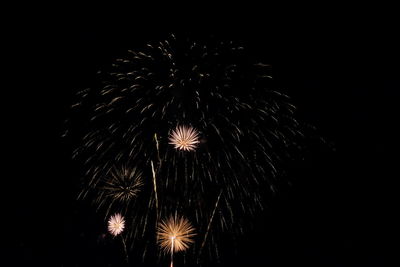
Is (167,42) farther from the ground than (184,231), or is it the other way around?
(167,42)

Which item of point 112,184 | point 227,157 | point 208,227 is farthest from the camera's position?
point 208,227

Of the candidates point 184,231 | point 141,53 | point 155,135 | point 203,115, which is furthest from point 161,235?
point 141,53

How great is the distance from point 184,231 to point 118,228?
177 centimetres

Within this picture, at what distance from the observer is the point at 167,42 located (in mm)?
10180

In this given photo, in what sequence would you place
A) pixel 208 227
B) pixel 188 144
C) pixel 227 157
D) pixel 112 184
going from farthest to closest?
pixel 208 227
pixel 112 184
pixel 227 157
pixel 188 144

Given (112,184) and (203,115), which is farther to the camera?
(112,184)

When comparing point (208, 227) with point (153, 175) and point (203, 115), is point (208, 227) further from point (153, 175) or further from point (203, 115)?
point (203, 115)

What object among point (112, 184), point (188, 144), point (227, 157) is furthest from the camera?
point (112, 184)

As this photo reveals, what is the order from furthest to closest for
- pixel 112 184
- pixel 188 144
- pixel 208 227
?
pixel 208 227, pixel 112 184, pixel 188 144

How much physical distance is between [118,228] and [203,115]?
380cm

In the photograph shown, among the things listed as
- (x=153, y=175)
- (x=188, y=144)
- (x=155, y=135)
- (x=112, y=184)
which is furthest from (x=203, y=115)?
(x=112, y=184)

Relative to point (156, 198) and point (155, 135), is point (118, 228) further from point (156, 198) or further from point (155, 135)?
point (155, 135)

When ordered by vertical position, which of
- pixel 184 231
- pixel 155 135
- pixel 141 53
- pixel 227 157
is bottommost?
pixel 184 231

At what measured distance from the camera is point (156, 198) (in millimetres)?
11164
